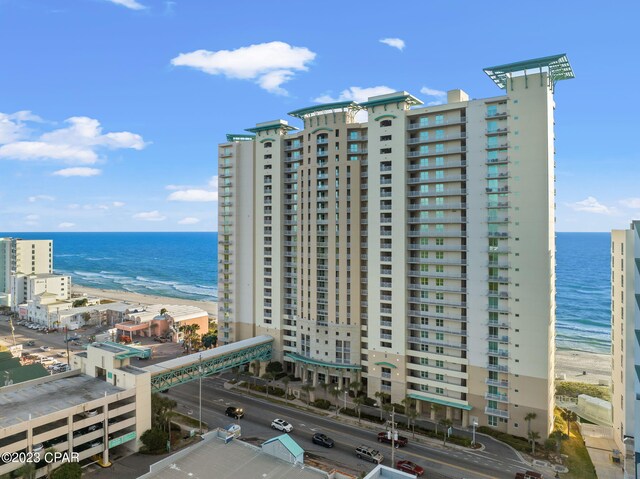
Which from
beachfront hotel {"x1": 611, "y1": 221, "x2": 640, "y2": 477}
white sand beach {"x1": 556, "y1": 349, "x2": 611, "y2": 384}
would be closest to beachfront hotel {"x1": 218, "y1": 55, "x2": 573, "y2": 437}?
beachfront hotel {"x1": 611, "y1": 221, "x2": 640, "y2": 477}

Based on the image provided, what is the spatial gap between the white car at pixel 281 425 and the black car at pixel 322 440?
4.57 meters

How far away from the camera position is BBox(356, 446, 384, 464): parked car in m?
54.9

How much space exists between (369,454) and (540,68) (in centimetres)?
5728

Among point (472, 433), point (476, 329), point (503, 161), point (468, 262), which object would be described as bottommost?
point (472, 433)

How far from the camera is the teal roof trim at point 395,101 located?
236 ft

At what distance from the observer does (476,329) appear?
6669 centimetres

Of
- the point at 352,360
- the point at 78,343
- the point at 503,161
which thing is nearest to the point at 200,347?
the point at 78,343

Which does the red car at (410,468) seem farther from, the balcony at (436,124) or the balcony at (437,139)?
the balcony at (436,124)

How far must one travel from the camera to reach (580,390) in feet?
284

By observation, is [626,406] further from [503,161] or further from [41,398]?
[41,398]

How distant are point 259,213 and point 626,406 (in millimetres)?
68435

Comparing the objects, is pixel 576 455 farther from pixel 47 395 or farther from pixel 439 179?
pixel 47 395

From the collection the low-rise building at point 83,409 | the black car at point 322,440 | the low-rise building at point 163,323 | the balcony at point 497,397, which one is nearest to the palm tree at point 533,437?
the balcony at point 497,397

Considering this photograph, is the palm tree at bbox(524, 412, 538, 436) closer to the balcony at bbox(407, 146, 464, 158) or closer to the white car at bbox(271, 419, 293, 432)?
the white car at bbox(271, 419, 293, 432)
